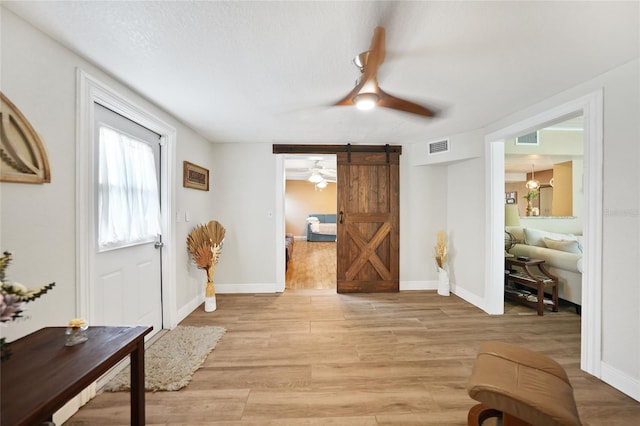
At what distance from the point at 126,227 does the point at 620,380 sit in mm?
4058

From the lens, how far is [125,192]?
6.90ft

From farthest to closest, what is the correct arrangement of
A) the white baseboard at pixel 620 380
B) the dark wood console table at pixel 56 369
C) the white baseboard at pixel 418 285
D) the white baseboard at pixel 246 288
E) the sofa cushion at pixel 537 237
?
the white baseboard at pixel 418 285 → the white baseboard at pixel 246 288 → the sofa cushion at pixel 537 237 → the white baseboard at pixel 620 380 → the dark wood console table at pixel 56 369

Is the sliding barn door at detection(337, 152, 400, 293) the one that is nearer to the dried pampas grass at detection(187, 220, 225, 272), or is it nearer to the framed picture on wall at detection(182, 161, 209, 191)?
the dried pampas grass at detection(187, 220, 225, 272)

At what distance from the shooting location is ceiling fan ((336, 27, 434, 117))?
4.16 ft

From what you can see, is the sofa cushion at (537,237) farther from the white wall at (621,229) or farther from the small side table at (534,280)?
the white wall at (621,229)

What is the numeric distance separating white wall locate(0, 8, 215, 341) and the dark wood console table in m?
0.31

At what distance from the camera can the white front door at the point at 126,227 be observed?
187cm

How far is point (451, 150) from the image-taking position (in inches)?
134

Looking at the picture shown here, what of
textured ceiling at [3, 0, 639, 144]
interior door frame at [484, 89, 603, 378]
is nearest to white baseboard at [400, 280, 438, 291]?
interior door frame at [484, 89, 603, 378]

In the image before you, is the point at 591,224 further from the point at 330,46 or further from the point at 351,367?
the point at 330,46

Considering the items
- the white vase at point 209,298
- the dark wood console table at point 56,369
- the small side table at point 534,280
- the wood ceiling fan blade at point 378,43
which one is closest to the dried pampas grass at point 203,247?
the white vase at point 209,298

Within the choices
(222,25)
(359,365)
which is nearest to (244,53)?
(222,25)

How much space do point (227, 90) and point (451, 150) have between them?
117 inches

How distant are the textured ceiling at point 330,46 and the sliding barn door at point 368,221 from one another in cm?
150
